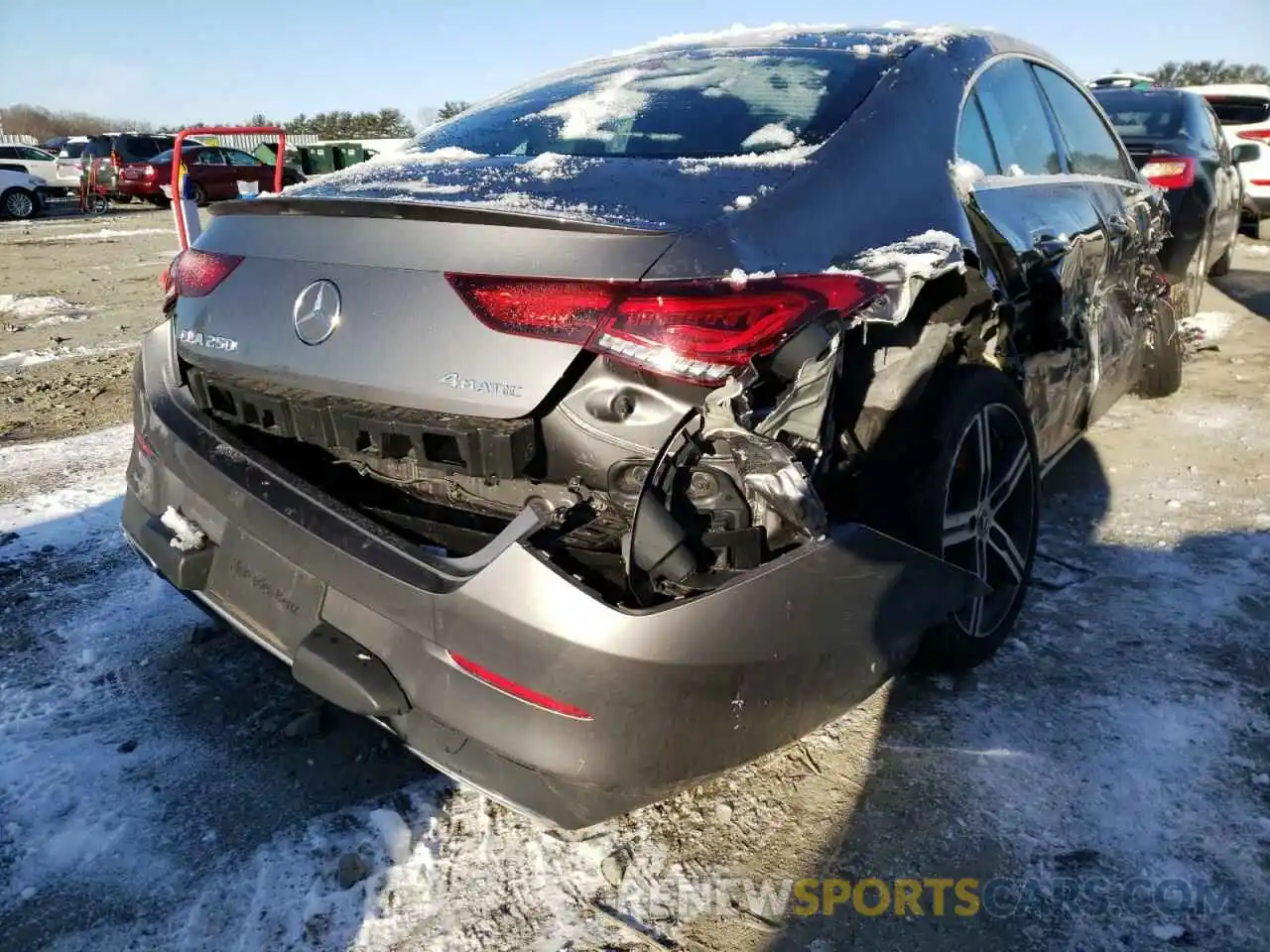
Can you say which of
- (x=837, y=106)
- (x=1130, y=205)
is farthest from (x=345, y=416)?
(x=1130, y=205)

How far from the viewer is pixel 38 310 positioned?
28.7ft

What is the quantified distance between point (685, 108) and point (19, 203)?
2271cm

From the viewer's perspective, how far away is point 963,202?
2.49m

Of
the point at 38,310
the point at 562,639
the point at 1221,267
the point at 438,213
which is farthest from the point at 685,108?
the point at 1221,267

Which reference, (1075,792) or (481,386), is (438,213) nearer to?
(481,386)

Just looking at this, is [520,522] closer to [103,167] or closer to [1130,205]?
[1130,205]

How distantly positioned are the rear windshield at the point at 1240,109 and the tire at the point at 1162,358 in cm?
784

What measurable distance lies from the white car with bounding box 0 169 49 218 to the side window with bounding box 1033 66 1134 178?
2241 centimetres

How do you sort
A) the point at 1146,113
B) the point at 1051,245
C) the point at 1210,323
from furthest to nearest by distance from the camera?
1. the point at 1210,323
2. the point at 1146,113
3. the point at 1051,245

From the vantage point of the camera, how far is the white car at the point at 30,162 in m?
20.9

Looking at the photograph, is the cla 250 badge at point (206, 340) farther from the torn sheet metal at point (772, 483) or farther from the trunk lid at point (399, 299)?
the torn sheet metal at point (772, 483)

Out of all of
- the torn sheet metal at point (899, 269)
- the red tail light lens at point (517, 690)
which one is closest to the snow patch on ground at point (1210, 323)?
the torn sheet metal at point (899, 269)

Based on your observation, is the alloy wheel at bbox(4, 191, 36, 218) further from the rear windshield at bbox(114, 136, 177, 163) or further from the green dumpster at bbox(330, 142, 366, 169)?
the green dumpster at bbox(330, 142, 366, 169)

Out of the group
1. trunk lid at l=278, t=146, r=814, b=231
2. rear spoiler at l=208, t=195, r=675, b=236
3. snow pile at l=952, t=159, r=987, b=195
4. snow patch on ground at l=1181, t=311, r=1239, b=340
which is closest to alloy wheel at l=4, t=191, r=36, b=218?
snow patch on ground at l=1181, t=311, r=1239, b=340
